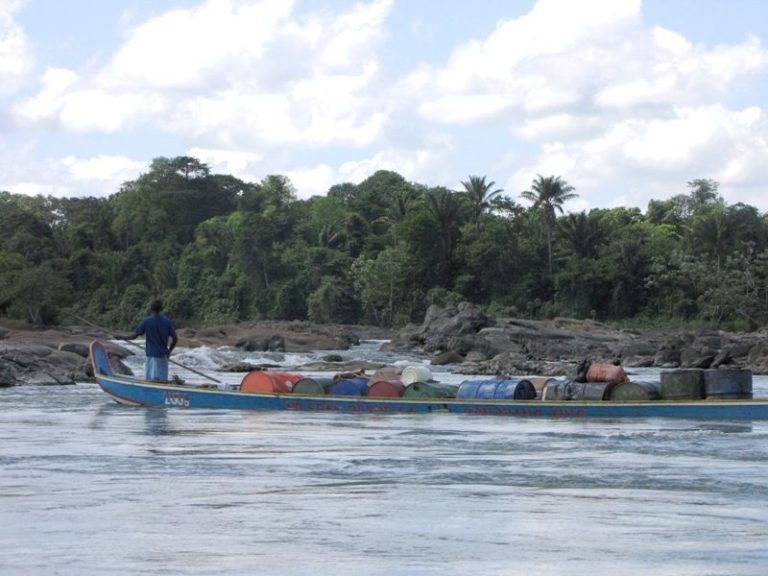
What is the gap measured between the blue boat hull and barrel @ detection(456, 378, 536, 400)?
0.27 m

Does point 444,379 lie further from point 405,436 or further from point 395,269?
point 395,269

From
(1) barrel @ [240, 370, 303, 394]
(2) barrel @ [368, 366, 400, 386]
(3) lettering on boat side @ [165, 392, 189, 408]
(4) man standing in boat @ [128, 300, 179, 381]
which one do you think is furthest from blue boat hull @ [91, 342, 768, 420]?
(2) barrel @ [368, 366, 400, 386]

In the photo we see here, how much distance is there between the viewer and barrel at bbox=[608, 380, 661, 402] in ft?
68.3

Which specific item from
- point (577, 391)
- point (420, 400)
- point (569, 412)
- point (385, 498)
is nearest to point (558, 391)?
point (577, 391)

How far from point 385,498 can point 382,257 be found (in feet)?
241

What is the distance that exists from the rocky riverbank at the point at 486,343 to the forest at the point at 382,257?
9041 millimetres

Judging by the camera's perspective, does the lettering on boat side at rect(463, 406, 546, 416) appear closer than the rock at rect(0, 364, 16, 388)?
Yes

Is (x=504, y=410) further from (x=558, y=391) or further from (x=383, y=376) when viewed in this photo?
(x=383, y=376)

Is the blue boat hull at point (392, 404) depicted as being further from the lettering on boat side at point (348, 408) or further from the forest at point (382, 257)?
the forest at point (382, 257)

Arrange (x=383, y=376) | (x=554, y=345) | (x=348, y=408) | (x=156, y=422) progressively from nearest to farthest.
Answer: (x=156, y=422) → (x=348, y=408) → (x=383, y=376) → (x=554, y=345)

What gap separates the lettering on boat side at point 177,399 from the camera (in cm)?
2309

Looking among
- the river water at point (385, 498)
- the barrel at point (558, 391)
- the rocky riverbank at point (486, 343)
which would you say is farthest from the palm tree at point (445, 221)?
the river water at point (385, 498)

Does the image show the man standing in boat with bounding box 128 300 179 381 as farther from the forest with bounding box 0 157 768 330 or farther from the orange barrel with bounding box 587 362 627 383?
the forest with bounding box 0 157 768 330

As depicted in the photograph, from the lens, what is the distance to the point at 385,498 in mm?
11594
